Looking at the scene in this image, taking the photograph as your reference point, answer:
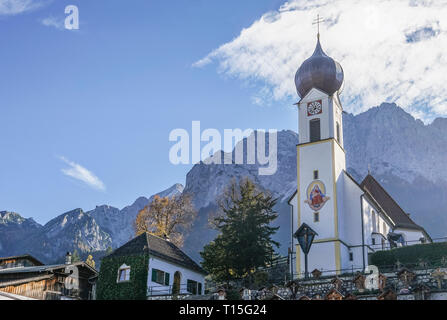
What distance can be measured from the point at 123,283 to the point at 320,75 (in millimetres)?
22124

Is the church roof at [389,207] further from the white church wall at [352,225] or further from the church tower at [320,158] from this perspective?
the church tower at [320,158]

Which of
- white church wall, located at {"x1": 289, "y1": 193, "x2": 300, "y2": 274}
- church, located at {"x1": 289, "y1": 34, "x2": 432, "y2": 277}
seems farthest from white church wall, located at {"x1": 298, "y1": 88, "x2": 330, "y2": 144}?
white church wall, located at {"x1": 289, "y1": 193, "x2": 300, "y2": 274}

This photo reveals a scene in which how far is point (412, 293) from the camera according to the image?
26.8m

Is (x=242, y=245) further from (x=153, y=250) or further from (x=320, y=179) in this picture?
(x=320, y=179)

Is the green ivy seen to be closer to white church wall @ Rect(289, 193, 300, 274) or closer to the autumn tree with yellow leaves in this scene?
white church wall @ Rect(289, 193, 300, 274)

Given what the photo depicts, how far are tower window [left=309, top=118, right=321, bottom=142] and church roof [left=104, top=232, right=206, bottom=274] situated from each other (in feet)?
43.4

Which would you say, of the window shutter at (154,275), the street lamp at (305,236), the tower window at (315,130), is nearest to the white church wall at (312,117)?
the tower window at (315,130)

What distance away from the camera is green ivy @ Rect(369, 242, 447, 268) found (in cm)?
3712

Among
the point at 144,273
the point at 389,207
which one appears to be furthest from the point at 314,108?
the point at 144,273

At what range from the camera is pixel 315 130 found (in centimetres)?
4481

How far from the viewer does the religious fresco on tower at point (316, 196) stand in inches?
1656
